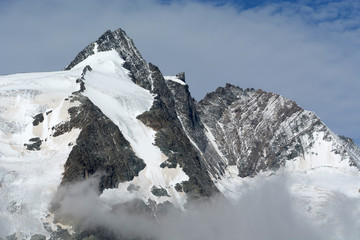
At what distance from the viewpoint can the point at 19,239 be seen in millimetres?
198000

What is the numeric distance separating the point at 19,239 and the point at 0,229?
631 cm

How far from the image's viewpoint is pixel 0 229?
655ft
